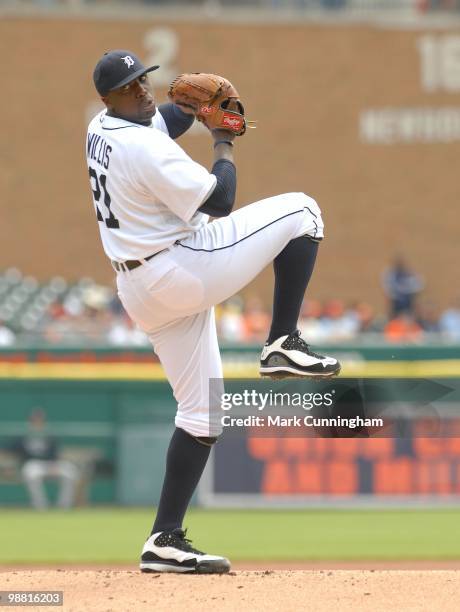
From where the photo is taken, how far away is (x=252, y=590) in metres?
4.88

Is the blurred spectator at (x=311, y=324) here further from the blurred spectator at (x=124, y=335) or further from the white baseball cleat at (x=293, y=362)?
the white baseball cleat at (x=293, y=362)

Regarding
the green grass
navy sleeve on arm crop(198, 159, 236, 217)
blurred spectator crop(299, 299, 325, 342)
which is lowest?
the green grass

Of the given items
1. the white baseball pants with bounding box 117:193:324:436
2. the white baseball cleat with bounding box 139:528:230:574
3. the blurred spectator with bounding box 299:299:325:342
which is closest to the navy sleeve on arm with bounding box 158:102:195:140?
the white baseball pants with bounding box 117:193:324:436

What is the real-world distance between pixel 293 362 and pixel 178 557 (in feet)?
3.41

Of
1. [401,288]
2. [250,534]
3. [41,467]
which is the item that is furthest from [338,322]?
[250,534]

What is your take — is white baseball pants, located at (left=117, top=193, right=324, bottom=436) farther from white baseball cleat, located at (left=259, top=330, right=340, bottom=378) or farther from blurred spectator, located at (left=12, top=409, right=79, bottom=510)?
blurred spectator, located at (left=12, top=409, right=79, bottom=510)

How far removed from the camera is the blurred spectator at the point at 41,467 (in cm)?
1236

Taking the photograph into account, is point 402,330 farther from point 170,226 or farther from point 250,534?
point 170,226

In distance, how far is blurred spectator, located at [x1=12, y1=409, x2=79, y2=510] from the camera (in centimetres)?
1236

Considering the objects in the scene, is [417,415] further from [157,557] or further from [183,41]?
[183,41]

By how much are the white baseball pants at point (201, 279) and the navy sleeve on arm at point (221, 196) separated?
0.53ft

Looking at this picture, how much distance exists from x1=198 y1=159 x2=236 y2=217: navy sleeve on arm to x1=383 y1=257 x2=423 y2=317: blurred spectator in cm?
1779

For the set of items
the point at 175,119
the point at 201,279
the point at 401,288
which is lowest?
the point at 401,288

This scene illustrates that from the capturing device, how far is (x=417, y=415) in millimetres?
11555
